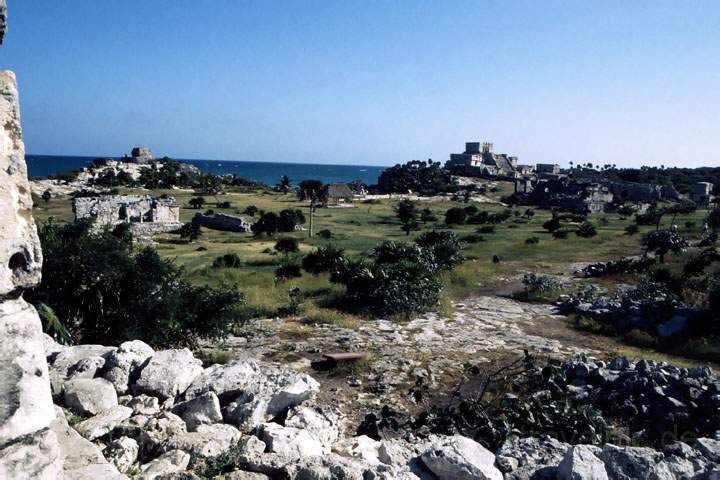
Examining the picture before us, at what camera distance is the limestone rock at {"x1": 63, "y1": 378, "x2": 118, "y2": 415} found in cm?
582

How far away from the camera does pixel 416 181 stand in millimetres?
94062

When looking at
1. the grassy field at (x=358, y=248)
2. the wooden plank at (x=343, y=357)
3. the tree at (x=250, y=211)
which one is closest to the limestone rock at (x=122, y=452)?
the wooden plank at (x=343, y=357)

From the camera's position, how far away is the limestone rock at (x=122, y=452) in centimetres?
491

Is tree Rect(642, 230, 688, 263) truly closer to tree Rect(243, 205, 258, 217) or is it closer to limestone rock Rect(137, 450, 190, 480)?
limestone rock Rect(137, 450, 190, 480)

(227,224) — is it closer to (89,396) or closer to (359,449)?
(89,396)

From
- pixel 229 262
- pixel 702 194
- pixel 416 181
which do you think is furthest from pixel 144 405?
pixel 416 181

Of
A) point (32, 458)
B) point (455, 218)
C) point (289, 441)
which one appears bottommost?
point (455, 218)

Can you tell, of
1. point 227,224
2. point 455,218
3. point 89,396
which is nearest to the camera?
point 89,396

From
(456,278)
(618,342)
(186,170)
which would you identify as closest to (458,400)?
(618,342)

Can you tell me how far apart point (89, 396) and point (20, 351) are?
2576 millimetres

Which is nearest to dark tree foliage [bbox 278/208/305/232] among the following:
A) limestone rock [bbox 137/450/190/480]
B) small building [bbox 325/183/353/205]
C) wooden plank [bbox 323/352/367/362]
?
small building [bbox 325/183/353/205]

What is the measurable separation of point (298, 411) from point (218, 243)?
35481mm

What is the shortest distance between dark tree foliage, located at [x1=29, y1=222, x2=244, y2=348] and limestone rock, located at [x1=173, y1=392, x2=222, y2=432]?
4.93m

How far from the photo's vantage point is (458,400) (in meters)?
8.99
